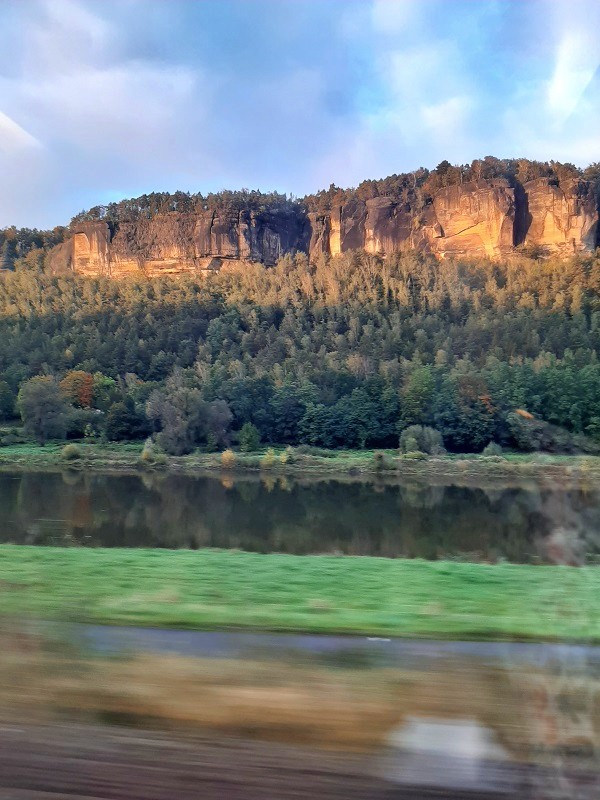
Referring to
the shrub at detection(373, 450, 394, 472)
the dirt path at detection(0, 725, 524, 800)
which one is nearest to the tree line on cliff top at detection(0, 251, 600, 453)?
the shrub at detection(373, 450, 394, 472)

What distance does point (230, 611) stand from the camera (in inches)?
255

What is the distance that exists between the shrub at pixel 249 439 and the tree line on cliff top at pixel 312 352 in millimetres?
451

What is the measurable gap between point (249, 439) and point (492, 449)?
77.0 feet

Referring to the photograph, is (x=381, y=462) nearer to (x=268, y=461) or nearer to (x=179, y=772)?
(x=268, y=461)

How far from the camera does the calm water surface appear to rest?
237 inches

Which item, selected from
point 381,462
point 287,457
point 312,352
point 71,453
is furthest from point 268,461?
point 312,352

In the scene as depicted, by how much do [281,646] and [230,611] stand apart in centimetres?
115

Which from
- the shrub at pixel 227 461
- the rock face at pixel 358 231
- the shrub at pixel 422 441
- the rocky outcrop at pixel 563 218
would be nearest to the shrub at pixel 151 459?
the shrub at pixel 227 461

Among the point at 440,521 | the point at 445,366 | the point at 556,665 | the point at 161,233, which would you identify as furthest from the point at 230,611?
the point at 161,233

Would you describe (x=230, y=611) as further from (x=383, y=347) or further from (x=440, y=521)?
(x=383, y=347)

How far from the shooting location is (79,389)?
6431cm

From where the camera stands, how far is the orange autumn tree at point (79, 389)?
206 ft

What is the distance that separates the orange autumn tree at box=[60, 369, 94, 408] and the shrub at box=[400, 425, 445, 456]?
3034 centimetres

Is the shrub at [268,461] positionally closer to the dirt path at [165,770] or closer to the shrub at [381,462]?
the shrub at [381,462]
